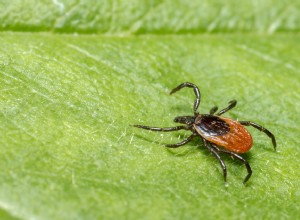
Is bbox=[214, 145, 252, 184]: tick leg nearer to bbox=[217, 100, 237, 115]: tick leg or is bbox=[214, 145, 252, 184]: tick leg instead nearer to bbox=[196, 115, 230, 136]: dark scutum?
bbox=[196, 115, 230, 136]: dark scutum

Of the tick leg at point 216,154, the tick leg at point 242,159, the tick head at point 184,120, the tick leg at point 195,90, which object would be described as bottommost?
the tick leg at point 242,159

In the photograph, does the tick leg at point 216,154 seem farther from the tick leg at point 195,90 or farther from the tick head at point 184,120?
the tick leg at point 195,90

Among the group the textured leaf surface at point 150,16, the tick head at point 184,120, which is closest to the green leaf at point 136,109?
the textured leaf surface at point 150,16

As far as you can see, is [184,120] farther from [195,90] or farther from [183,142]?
[195,90]

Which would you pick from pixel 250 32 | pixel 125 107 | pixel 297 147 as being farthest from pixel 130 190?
pixel 250 32

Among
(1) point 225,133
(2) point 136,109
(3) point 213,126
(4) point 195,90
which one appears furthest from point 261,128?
(2) point 136,109

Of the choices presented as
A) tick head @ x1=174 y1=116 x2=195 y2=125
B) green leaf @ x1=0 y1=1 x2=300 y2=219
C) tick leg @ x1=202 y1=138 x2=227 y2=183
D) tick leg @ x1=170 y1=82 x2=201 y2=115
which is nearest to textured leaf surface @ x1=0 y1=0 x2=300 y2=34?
green leaf @ x1=0 y1=1 x2=300 y2=219

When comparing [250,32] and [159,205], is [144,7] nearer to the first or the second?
[250,32]
